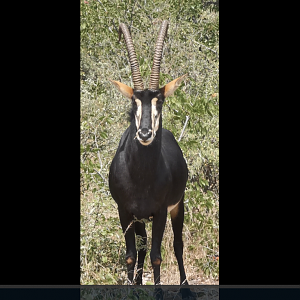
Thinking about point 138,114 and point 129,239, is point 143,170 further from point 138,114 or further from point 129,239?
point 129,239

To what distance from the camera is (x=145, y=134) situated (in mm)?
7109

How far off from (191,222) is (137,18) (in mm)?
2591

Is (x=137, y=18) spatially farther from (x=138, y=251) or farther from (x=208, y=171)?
(x=138, y=251)

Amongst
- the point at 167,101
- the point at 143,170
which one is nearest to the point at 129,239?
the point at 143,170

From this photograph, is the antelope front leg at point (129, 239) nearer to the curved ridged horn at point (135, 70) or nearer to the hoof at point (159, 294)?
the hoof at point (159, 294)

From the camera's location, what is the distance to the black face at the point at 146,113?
713 centimetres

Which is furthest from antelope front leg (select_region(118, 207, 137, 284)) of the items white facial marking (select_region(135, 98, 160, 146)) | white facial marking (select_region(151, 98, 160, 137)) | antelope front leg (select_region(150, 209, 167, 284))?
white facial marking (select_region(151, 98, 160, 137))

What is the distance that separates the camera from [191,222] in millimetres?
8906

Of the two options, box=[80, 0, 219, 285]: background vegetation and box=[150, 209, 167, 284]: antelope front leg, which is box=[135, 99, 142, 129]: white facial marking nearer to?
box=[150, 209, 167, 284]: antelope front leg

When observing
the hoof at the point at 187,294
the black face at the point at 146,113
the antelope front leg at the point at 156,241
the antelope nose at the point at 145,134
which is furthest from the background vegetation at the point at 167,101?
the antelope nose at the point at 145,134

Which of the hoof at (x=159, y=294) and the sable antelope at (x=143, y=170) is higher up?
the sable antelope at (x=143, y=170)

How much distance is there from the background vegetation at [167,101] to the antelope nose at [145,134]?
1661 millimetres

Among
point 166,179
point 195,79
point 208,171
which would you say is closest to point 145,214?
point 166,179

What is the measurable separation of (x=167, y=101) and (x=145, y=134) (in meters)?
2.09
